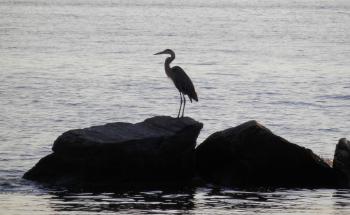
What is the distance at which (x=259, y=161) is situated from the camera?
58.6 ft

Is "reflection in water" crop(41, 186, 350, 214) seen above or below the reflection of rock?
below

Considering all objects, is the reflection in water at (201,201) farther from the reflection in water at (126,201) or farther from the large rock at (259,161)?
the large rock at (259,161)

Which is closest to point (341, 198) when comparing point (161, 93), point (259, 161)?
point (259, 161)

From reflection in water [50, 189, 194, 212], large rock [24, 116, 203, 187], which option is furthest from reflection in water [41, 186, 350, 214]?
large rock [24, 116, 203, 187]

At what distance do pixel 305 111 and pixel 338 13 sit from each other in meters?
93.4

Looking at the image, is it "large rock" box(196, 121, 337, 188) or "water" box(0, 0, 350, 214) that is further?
"large rock" box(196, 121, 337, 188)

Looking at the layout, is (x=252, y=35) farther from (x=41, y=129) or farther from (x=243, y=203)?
(x=243, y=203)

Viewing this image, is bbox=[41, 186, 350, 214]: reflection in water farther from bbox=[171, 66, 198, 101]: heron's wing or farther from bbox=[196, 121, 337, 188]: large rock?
bbox=[171, 66, 198, 101]: heron's wing

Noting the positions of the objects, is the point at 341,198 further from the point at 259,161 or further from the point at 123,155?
the point at 123,155

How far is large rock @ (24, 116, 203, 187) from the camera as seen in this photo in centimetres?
1722

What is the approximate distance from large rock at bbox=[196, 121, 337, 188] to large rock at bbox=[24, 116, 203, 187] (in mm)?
623

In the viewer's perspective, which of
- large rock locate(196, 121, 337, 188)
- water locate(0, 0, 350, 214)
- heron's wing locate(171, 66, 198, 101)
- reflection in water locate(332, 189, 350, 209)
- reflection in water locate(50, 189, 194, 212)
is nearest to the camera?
reflection in water locate(50, 189, 194, 212)

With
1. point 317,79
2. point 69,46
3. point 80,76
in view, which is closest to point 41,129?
point 80,76

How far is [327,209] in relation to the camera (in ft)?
52.9
